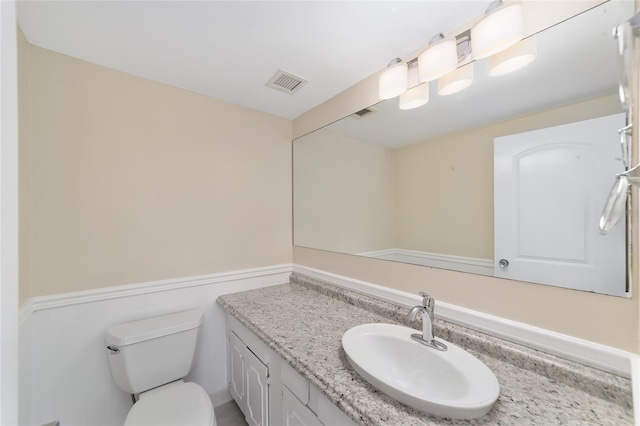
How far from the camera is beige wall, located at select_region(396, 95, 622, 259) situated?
1.00 meters

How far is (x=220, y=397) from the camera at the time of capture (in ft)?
5.52

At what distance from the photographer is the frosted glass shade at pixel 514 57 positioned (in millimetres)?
925

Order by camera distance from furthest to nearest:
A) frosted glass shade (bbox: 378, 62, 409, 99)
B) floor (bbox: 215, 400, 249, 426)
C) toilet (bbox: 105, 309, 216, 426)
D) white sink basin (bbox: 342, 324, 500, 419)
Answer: floor (bbox: 215, 400, 249, 426) < frosted glass shade (bbox: 378, 62, 409, 99) < toilet (bbox: 105, 309, 216, 426) < white sink basin (bbox: 342, 324, 500, 419)

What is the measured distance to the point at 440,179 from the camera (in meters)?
1.22

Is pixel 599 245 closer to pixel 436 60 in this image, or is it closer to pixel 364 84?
pixel 436 60

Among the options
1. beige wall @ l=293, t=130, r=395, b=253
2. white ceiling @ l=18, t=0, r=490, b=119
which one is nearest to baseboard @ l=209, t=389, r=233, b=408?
beige wall @ l=293, t=130, r=395, b=253

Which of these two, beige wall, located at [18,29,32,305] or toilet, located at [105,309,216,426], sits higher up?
beige wall, located at [18,29,32,305]

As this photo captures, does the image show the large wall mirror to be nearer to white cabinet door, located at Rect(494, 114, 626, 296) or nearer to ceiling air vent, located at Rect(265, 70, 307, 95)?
white cabinet door, located at Rect(494, 114, 626, 296)

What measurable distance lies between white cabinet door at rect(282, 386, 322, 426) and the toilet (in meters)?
0.35

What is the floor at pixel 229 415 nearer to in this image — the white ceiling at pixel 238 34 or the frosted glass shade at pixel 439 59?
the white ceiling at pixel 238 34

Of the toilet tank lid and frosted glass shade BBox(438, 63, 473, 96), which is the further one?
the toilet tank lid

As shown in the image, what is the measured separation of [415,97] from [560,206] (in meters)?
0.81

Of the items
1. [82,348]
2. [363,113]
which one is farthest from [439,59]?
[82,348]

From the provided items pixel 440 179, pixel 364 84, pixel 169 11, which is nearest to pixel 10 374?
pixel 169 11
